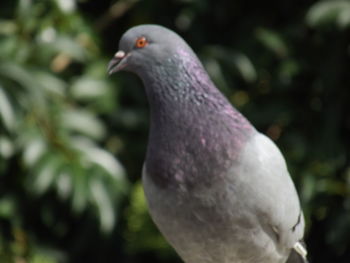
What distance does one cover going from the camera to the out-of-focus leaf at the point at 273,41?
13.4ft

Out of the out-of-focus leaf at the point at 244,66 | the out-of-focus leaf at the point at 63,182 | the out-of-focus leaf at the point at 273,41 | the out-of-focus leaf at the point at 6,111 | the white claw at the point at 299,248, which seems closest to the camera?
the white claw at the point at 299,248

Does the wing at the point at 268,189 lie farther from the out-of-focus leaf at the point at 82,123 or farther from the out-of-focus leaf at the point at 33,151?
the out-of-focus leaf at the point at 82,123

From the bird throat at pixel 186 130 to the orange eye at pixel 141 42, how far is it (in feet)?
0.23

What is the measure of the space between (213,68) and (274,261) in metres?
1.87

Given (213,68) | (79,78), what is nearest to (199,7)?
(213,68)

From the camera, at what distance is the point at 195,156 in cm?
230

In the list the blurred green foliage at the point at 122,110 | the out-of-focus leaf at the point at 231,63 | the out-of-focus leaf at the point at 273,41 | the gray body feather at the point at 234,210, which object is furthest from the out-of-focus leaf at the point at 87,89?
the gray body feather at the point at 234,210

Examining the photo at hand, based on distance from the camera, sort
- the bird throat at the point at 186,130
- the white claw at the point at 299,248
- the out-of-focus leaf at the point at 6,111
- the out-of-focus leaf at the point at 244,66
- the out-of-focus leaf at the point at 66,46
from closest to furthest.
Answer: the bird throat at the point at 186,130 → the white claw at the point at 299,248 → the out-of-focus leaf at the point at 6,111 → the out-of-focus leaf at the point at 66,46 → the out-of-focus leaf at the point at 244,66

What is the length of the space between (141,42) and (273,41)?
73.9 inches

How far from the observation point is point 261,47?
4.28m

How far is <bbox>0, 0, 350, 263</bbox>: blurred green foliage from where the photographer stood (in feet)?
12.7

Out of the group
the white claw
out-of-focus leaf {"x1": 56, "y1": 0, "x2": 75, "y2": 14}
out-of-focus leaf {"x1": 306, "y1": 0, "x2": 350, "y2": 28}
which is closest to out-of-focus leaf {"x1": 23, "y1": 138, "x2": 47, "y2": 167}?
out-of-focus leaf {"x1": 56, "y1": 0, "x2": 75, "y2": 14}

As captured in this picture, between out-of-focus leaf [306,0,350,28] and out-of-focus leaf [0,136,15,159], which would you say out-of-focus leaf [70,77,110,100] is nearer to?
out-of-focus leaf [0,136,15,159]

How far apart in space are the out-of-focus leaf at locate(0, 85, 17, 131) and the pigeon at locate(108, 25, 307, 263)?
1.49 meters
